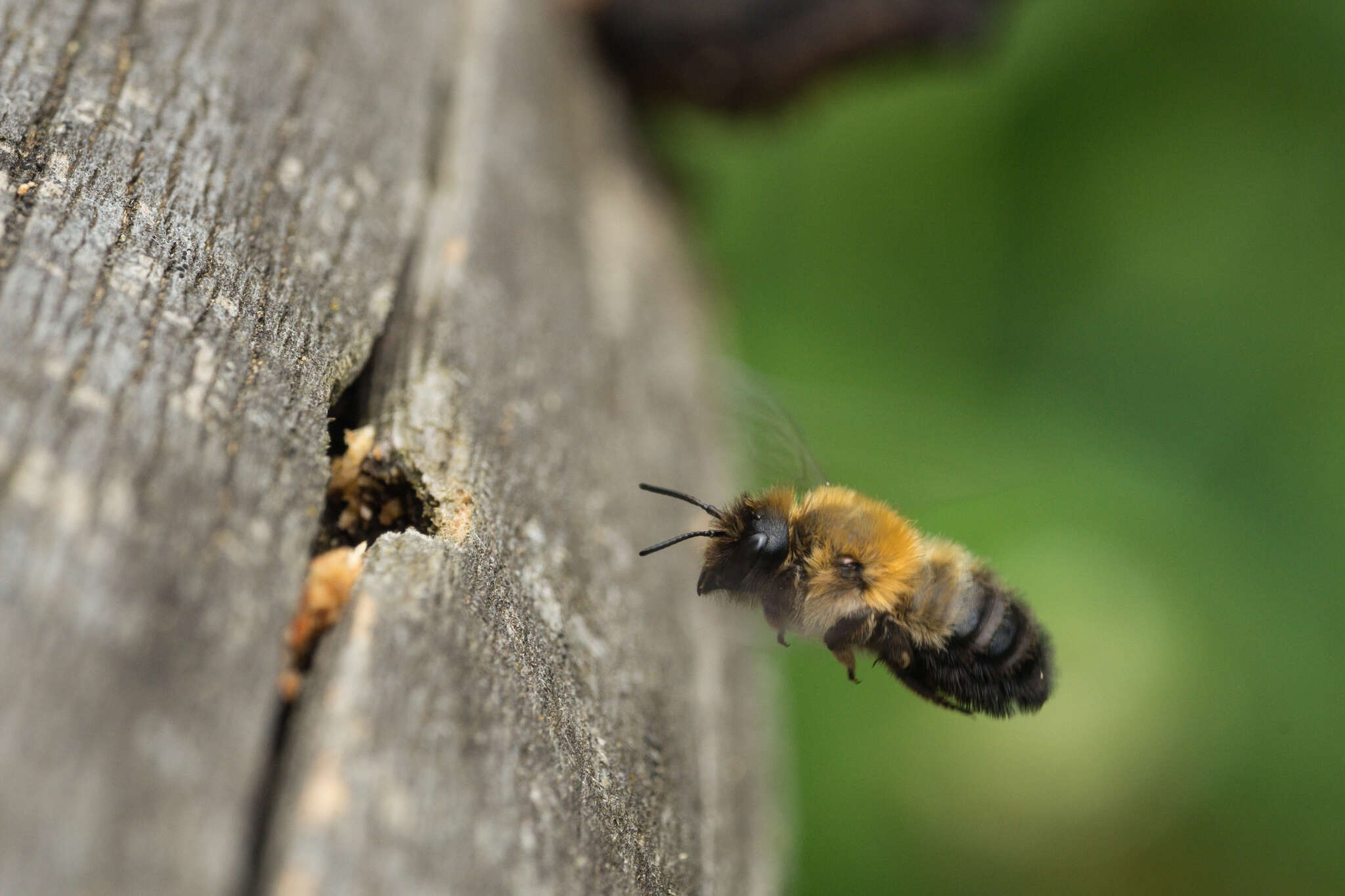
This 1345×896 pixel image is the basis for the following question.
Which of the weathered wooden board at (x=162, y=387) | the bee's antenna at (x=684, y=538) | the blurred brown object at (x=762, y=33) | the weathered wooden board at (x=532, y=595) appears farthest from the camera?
the blurred brown object at (x=762, y=33)

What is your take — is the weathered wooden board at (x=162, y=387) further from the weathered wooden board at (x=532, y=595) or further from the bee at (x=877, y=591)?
the bee at (x=877, y=591)

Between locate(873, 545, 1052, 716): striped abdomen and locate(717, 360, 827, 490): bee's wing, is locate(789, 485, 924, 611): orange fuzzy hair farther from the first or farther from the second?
locate(717, 360, 827, 490): bee's wing

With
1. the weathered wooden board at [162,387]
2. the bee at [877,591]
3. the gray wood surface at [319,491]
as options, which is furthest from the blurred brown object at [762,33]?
the bee at [877,591]

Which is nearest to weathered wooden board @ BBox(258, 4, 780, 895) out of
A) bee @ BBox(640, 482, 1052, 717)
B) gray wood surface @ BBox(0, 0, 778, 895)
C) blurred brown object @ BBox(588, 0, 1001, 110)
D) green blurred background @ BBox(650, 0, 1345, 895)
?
gray wood surface @ BBox(0, 0, 778, 895)

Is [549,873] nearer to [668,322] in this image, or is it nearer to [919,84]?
[668,322]

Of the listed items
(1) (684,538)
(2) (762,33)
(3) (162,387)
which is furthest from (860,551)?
(2) (762,33)

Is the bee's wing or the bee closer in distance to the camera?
the bee

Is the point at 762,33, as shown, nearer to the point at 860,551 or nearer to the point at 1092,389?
the point at 860,551

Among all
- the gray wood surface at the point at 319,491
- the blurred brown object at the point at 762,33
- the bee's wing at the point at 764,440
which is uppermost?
the blurred brown object at the point at 762,33

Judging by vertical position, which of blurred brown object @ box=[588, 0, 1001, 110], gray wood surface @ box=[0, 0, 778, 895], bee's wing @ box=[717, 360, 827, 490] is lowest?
gray wood surface @ box=[0, 0, 778, 895]
